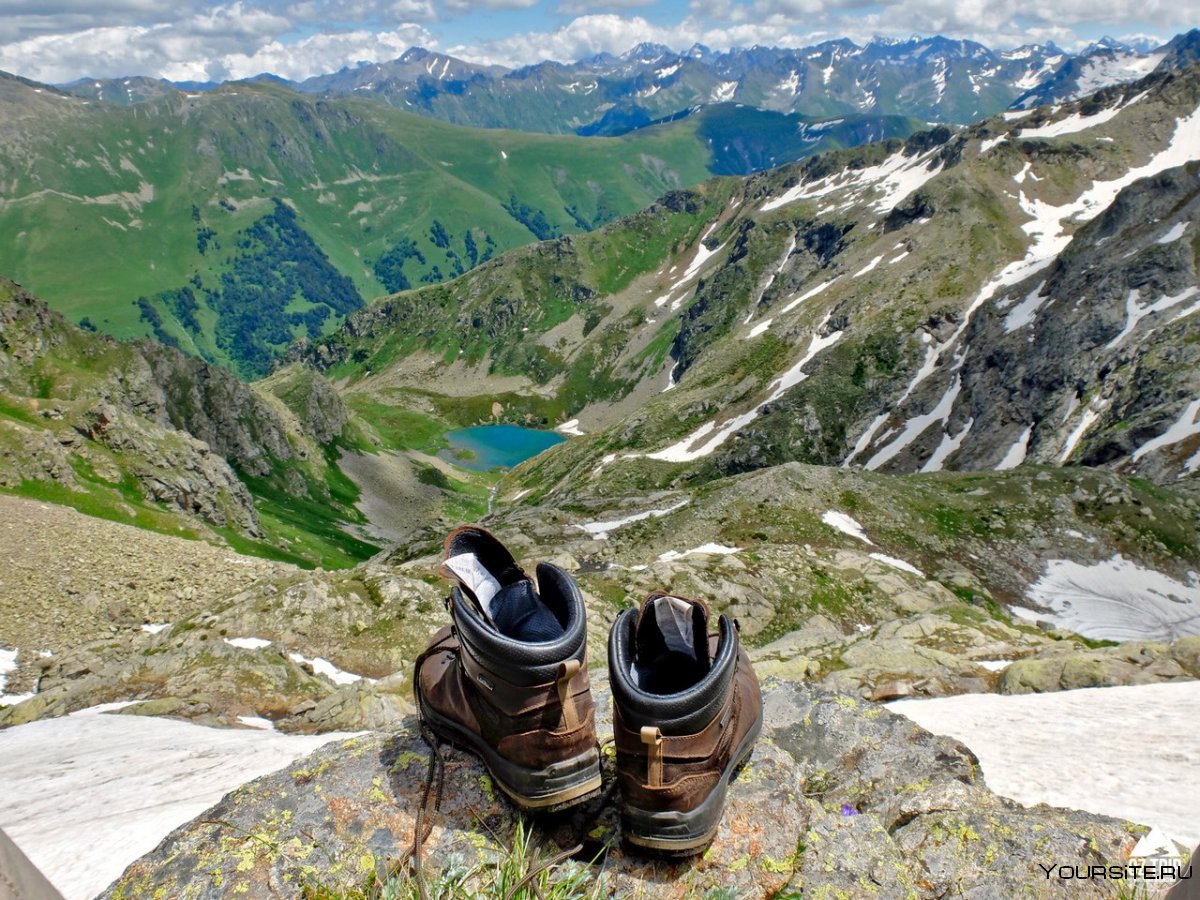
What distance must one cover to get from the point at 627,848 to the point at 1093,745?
7.19 meters

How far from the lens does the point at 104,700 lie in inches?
641

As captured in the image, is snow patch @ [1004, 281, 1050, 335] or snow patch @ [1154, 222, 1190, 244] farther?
snow patch @ [1004, 281, 1050, 335]

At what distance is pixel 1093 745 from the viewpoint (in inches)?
355

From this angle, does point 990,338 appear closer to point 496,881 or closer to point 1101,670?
point 1101,670

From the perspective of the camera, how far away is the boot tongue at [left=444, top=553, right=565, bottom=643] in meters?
6.30

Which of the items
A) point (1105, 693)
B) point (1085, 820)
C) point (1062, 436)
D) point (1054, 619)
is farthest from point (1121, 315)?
point (1085, 820)

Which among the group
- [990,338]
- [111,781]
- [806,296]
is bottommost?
[806,296]

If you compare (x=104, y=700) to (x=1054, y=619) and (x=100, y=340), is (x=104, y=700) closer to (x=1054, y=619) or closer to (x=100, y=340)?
(x=1054, y=619)

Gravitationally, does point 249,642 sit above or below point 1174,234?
above

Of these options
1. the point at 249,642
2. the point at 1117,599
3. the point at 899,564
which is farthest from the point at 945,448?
the point at 249,642

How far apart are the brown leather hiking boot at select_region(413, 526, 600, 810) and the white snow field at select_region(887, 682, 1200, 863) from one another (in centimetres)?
545

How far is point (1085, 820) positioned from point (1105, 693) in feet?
22.4

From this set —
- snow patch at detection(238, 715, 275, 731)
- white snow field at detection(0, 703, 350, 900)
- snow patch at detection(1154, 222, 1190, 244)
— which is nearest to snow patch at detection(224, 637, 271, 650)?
white snow field at detection(0, 703, 350, 900)

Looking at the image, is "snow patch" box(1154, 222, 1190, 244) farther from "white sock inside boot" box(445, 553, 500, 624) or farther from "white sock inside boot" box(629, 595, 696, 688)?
"white sock inside boot" box(445, 553, 500, 624)
